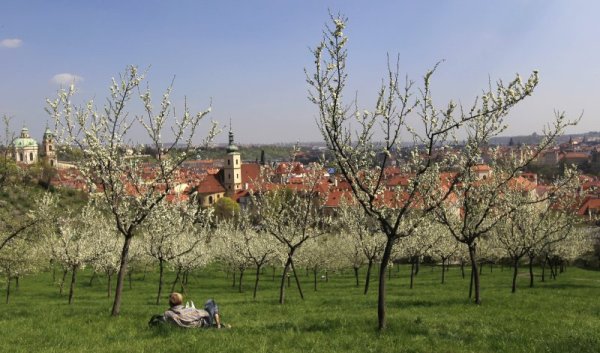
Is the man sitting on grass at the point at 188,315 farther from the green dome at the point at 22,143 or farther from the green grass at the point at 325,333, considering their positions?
the green dome at the point at 22,143

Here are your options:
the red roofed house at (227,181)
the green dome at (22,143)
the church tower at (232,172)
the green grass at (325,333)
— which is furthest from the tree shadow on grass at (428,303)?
the church tower at (232,172)

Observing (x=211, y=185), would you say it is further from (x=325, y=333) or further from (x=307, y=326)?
(x=325, y=333)

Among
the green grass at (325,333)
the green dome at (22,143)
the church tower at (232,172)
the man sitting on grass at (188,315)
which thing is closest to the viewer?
the green grass at (325,333)

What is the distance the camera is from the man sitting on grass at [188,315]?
41.2ft

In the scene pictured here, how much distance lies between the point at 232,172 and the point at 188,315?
135 metres

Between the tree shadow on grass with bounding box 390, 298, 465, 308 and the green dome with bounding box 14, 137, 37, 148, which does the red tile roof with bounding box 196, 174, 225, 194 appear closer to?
the green dome with bounding box 14, 137, 37, 148

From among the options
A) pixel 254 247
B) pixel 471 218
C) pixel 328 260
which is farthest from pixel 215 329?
pixel 328 260

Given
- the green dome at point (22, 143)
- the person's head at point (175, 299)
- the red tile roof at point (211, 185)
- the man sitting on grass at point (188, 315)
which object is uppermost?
the green dome at point (22, 143)

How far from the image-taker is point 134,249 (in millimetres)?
51688

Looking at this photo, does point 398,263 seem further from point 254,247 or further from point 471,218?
point 471,218

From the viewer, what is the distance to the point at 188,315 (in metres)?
12.7

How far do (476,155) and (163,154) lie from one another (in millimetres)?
10444

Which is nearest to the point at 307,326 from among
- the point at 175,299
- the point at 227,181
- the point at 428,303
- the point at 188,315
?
the point at 188,315

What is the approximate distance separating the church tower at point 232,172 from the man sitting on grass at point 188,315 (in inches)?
5204
